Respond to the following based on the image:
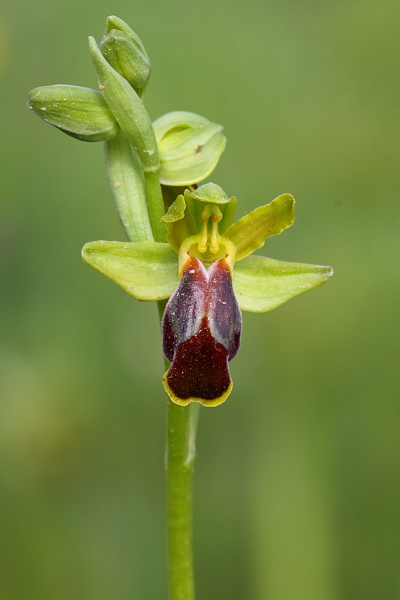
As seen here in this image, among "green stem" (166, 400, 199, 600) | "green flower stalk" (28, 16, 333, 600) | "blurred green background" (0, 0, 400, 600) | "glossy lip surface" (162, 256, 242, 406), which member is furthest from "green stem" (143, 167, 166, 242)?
"blurred green background" (0, 0, 400, 600)

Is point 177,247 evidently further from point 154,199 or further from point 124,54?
point 124,54

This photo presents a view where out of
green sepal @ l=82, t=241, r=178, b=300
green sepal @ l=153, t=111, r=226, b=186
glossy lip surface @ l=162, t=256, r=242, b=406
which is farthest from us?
green sepal @ l=153, t=111, r=226, b=186

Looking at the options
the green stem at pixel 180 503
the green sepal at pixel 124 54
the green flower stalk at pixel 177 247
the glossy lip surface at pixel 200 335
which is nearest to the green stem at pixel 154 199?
the green flower stalk at pixel 177 247

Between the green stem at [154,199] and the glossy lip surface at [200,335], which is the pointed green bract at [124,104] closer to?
the green stem at [154,199]

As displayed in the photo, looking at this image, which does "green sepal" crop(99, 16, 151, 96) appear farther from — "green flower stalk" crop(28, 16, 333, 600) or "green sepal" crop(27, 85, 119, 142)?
"green sepal" crop(27, 85, 119, 142)

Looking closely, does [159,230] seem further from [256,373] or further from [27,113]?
[27,113]

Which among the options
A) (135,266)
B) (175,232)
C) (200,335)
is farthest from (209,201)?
(200,335)
